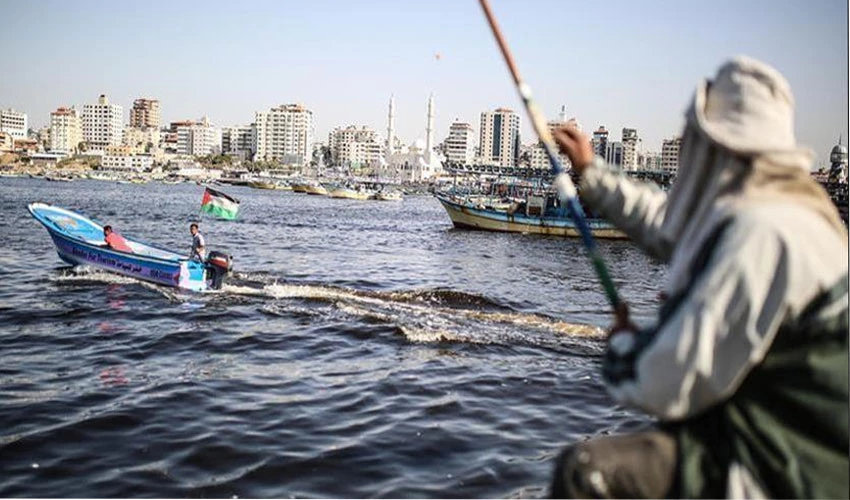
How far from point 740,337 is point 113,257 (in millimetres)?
21683

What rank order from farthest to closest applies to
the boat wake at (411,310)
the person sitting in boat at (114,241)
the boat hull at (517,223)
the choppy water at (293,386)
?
the boat hull at (517,223), the person sitting in boat at (114,241), the boat wake at (411,310), the choppy water at (293,386)

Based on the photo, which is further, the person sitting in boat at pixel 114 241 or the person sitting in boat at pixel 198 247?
the person sitting in boat at pixel 114 241

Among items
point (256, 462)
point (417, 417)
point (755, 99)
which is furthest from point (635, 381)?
point (417, 417)

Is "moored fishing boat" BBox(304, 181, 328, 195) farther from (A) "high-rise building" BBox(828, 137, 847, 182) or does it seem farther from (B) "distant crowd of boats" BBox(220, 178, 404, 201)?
(A) "high-rise building" BBox(828, 137, 847, 182)

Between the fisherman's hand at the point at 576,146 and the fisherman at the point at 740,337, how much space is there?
482mm

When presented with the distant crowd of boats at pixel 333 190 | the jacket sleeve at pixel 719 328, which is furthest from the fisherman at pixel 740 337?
the distant crowd of boats at pixel 333 190

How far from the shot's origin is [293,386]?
36.4 feet

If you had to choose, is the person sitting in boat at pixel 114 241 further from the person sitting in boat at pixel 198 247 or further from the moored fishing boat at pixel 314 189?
the moored fishing boat at pixel 314 189

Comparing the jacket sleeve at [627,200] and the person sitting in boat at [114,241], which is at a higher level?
the jacket sleeve at [627,200]

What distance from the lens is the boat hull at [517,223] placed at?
5103 cm

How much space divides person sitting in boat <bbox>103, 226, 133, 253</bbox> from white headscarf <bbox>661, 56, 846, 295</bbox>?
21248 mm

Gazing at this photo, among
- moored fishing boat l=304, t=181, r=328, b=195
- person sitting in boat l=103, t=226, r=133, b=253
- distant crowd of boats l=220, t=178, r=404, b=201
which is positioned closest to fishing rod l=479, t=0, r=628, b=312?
person sitting in boat l=103, t=226, r=133, b=253

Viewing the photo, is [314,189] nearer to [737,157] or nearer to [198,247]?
[198,247]

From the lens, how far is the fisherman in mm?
2004
